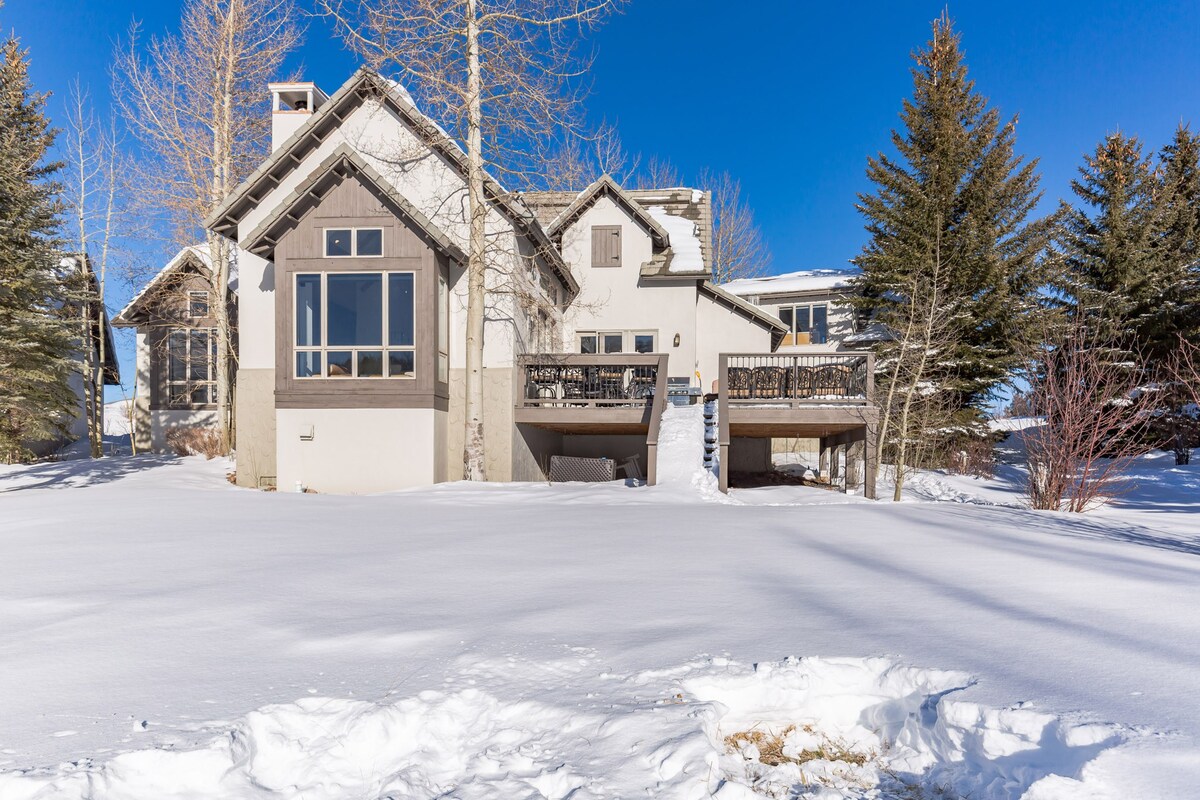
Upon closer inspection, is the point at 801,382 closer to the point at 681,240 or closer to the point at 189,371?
the point at 681,240

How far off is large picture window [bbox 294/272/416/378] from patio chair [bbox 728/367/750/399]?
6.53 m

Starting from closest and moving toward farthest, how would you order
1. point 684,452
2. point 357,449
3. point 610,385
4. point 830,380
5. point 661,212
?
point 684,452
point 357,449
point 830,380
point 610,385
point 661,212

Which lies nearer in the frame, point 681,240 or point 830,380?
point 830,380

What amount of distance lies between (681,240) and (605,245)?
2661mm

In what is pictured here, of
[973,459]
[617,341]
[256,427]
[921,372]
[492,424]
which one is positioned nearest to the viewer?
[492,424]

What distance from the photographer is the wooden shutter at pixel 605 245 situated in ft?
65.6

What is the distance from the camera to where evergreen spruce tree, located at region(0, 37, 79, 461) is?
42.1 feet

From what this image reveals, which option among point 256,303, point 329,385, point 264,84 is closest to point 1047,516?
point 329,385

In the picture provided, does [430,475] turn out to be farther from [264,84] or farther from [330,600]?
[264,84]

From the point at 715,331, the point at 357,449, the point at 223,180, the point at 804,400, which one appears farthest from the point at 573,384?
the point at 223,180

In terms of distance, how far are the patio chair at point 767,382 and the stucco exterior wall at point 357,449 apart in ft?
21.4

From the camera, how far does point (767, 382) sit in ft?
46.3

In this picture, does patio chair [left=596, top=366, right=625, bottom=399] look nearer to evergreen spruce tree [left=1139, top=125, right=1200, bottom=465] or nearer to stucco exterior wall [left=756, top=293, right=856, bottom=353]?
stucco exterior wall [left=756, top=293, right=856, bottom=353]

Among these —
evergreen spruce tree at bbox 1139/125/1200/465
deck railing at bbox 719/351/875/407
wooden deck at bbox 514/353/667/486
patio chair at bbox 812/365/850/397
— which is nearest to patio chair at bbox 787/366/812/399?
deck railing at bbox 719/351/875/407
